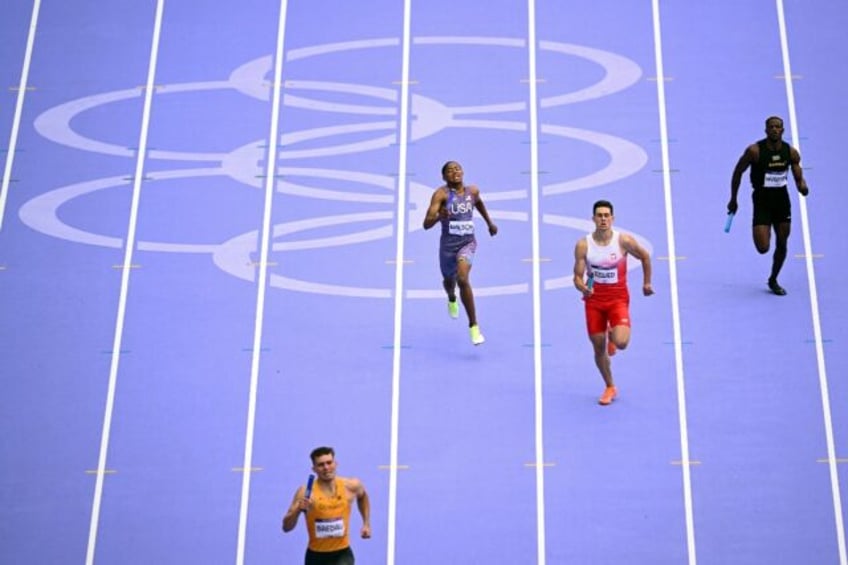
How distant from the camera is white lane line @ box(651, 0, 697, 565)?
11.9m

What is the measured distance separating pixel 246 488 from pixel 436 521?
1.38 metres

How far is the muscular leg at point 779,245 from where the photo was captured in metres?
13.2

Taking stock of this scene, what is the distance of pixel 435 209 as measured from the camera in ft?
41.3

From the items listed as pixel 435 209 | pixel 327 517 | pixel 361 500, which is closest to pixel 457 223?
pixel 435 209

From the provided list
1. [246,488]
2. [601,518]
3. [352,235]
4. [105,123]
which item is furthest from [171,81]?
[601,518]

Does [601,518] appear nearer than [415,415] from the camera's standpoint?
Yes

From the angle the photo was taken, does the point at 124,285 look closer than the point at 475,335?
No

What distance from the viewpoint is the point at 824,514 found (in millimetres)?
11844

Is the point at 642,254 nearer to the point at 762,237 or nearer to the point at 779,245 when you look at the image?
the point at 762,237

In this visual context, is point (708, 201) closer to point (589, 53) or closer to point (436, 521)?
point (589, 53)

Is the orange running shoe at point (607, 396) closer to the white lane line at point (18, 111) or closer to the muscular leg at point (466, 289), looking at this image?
the muscular leg at point (466, 289)

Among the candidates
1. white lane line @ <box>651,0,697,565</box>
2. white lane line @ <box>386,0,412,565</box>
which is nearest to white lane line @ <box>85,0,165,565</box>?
white lane line @ <box>386,0,412,565</box>

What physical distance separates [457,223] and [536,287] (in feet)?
3.95

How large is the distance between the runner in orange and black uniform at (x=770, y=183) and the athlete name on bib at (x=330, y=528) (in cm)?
466
